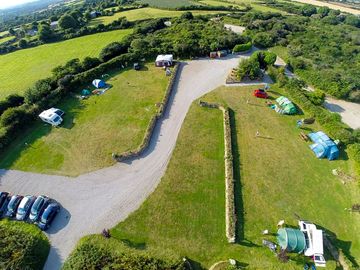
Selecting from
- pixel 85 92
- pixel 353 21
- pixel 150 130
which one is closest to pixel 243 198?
pixel 150 130

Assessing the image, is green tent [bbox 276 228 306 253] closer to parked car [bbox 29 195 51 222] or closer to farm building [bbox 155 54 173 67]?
parked car [bbox 29 195 51 222]

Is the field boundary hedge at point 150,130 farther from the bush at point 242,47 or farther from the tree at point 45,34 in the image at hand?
the tree at point 45,34

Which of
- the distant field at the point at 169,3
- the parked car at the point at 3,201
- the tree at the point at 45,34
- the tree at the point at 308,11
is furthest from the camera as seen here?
the tree at the point at 308,11

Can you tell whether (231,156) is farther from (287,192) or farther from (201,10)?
(201,10)

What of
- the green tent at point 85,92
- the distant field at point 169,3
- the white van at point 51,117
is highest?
the distant field at point 169,3

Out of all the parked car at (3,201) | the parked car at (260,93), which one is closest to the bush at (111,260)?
the parked car at (3,201)

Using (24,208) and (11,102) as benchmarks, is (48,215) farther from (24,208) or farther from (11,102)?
(11,102)

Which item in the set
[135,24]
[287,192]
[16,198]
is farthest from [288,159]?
[135,24]

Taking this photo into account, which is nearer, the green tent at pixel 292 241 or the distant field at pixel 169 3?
the green tent at pixel 292 241
